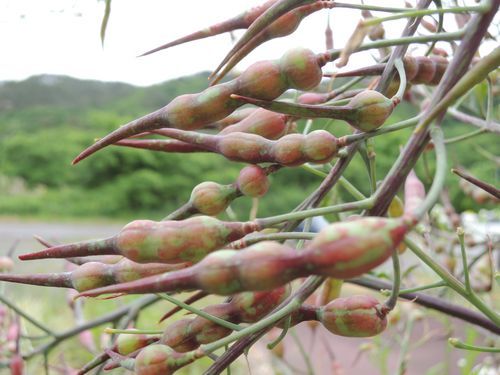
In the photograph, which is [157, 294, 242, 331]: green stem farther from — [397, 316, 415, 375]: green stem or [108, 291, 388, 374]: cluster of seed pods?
[397, 316, 415, 375]: green stem

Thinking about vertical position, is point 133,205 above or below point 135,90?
below

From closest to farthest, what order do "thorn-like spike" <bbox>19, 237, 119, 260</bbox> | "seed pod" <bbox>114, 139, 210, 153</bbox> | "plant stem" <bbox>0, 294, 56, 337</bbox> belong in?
"thorn-like spike" <bbox>19, 237, 119, 260</bbox>, "seed pod" <bbox>114, 139, 210, 153</bbox>, "plant stem" <bbox>0, 294, 56, 337</bbox>

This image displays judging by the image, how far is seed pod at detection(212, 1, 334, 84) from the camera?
1.24 ft

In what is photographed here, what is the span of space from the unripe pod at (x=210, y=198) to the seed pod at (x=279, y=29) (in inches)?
2.7

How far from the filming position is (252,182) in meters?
0.39

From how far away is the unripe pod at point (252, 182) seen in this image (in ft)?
1.28

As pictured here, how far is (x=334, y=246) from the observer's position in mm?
227

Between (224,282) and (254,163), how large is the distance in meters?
0.16

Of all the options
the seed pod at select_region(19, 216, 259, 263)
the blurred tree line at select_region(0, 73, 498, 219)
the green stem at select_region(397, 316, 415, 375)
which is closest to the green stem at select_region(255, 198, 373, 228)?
the seed pod at select_region(19, 216, 259, 263)

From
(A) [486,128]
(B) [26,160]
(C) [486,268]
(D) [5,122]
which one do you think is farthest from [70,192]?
(A) [486,128]

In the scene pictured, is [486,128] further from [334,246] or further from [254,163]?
[334,246]

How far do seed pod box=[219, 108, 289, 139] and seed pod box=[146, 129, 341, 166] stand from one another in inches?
1.0

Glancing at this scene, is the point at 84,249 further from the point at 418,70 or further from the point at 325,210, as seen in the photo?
the point at 418,70

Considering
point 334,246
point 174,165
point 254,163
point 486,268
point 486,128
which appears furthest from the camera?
point 174,165
